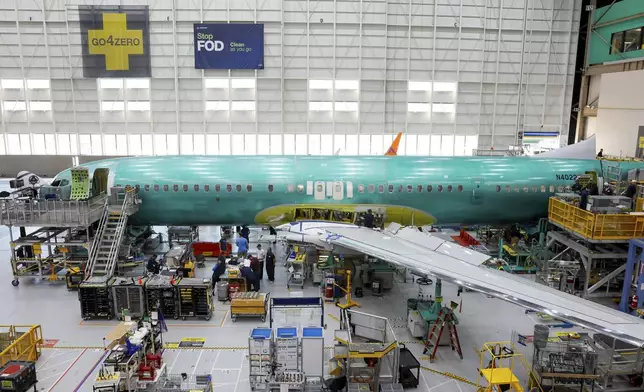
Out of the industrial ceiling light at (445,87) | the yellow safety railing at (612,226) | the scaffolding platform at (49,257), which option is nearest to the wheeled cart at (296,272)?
the scaffolding platform at (49,257)

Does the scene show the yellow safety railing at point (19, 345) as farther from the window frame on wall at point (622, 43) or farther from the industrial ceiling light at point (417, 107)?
the window frame on wall at point (622, 43)

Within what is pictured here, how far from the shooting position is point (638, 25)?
115 feet

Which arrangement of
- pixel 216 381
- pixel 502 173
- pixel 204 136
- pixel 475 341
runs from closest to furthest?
1. pixel 216 381
2. pixel 475 341
3. pixel 502 173
4. pixel 204 136

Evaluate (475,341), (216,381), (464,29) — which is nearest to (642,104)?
(464,29)

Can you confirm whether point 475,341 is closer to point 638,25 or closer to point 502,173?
point 502,173

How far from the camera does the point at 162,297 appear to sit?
17.0 meters

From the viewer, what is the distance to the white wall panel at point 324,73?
1459 inches

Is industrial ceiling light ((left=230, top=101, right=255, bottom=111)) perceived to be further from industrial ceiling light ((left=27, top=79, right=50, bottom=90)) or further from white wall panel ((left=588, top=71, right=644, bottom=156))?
white wall panel ((left=588, top=71, right=644, bottom=156))

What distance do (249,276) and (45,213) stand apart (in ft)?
31.8

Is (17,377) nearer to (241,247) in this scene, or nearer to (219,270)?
(219,270)

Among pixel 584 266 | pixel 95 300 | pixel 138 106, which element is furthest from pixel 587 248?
pixel 138 106

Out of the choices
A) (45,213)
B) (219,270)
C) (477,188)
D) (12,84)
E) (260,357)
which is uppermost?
(12,84)

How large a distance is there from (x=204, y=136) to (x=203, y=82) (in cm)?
445

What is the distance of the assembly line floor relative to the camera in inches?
535
